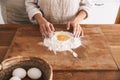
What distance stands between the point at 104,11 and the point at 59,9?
0.80 meters

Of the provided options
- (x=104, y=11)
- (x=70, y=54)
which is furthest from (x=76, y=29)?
(x=104, y=11)

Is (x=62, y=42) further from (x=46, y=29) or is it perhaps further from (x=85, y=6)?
(x=85, y=6)

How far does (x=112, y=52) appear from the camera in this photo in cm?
92

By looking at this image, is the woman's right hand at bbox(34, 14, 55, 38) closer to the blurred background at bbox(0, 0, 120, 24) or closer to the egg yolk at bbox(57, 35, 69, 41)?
the egg yolk at bbox(57, 35, 69, 41)

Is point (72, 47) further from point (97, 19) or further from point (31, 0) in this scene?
point (97, 19)

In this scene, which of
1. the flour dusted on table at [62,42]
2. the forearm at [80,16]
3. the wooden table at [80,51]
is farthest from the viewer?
the forearm at [80,16]

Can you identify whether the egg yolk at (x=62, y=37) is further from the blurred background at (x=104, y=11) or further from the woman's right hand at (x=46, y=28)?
the blurred background at (x=104, y=11)

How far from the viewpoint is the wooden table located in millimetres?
792

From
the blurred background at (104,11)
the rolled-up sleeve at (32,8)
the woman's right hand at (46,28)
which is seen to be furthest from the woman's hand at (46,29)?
the blurred background at (104,11)

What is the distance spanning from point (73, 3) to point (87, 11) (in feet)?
0.38

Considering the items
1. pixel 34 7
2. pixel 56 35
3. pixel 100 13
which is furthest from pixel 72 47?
pixel 100 13

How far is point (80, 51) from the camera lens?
2.98 feet

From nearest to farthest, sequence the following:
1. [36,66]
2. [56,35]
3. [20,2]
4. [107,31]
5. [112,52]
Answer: [36,66] → [112,52] → [56,35] → [107,31] → [20,2]

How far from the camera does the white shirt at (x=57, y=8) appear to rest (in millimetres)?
1124
